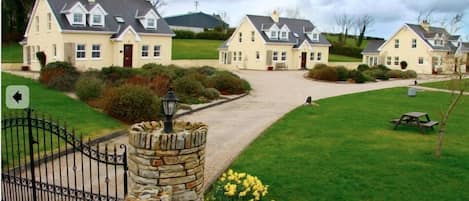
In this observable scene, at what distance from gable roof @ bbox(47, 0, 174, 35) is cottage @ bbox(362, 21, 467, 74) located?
31.2 metres

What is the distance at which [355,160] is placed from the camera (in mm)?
11781

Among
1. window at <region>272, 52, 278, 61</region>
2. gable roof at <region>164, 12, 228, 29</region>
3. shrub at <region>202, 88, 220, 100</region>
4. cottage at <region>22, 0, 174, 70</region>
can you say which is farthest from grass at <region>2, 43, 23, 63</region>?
gable roof at <region>164, 12, 228, 29</region>

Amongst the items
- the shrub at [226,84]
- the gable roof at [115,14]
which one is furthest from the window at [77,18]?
the shrub at [226,84]

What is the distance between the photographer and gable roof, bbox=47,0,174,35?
35.3 m

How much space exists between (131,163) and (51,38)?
32.2m

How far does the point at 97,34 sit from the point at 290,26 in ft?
93.4

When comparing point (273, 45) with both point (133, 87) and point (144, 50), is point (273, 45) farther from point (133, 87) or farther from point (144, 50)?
point (133, 87)

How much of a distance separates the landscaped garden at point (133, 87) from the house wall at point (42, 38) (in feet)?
30.4

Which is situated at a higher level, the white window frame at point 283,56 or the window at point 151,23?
the window at point 151,23

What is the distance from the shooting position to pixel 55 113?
16.7 metres

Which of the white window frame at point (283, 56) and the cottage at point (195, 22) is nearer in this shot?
the white window frame at point (283, 56)

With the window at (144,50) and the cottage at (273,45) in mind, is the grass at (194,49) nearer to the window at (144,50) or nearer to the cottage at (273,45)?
the cottage at (273,45)

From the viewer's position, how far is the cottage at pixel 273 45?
53312 millimetres

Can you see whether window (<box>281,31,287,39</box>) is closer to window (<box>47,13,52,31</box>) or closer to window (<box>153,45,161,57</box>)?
window (<box>153,45,161,57</box>)
